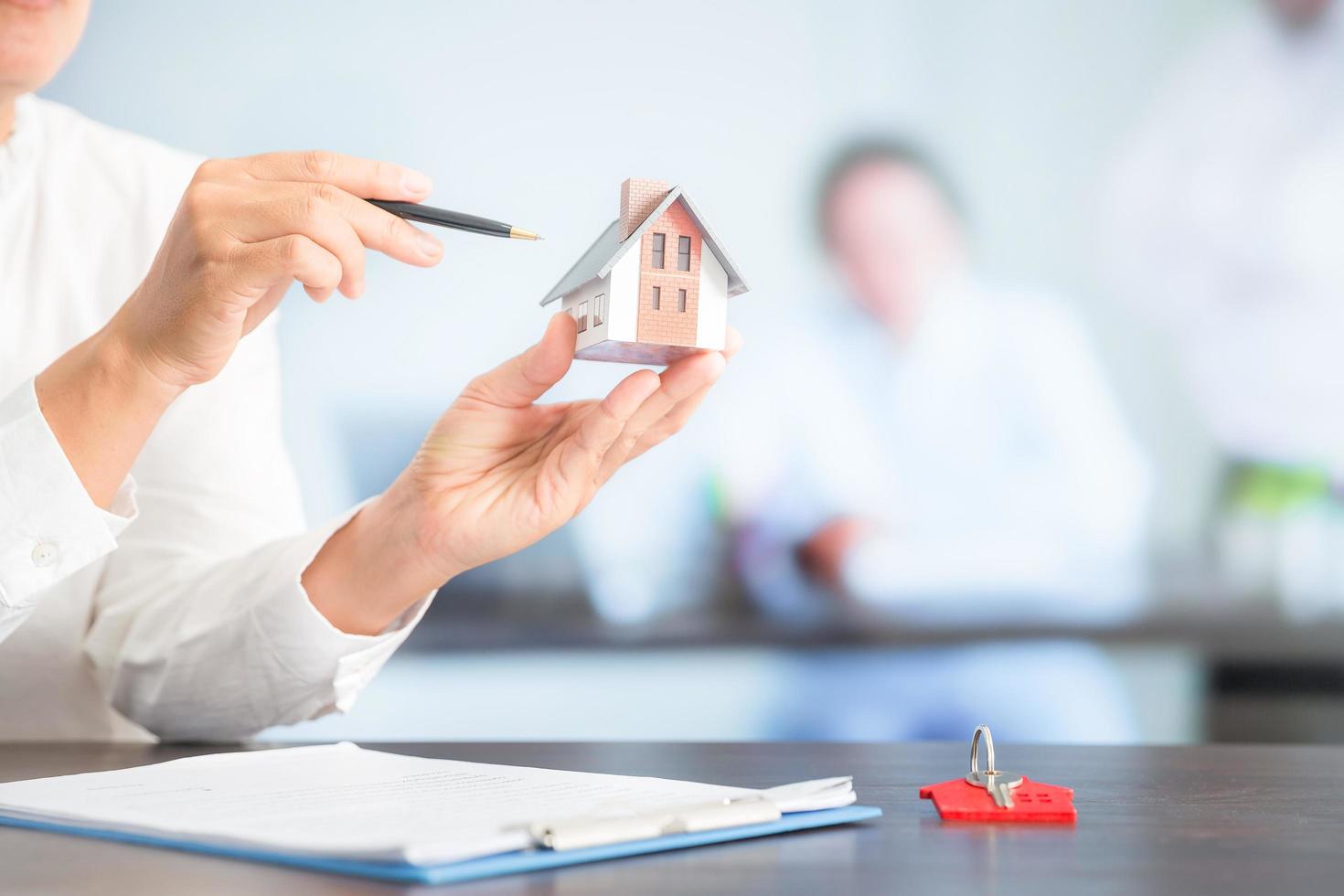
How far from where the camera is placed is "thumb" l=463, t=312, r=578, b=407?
924 millimetres

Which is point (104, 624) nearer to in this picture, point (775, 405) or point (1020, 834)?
point (1020, 834)

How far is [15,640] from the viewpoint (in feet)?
4.25

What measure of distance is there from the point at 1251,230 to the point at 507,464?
2.11 metres

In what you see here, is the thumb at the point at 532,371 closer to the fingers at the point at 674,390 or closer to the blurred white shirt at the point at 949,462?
the fingers at the point at 674,390

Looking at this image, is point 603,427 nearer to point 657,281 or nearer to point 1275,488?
point 657,281

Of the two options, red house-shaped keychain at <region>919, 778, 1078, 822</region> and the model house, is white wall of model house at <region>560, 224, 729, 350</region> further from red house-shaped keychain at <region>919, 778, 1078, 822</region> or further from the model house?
red house-shaped keychain at <region>919, 778, 1078, 822</region>

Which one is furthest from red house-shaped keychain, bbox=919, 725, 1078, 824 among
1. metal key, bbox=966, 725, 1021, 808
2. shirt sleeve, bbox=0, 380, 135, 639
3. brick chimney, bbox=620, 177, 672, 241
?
shirt sleeve, bbox=0, 380, 135, 639

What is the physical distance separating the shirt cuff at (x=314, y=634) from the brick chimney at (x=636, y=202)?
14.1 inches

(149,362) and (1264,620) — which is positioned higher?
(149,362)

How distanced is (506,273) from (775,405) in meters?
0.61

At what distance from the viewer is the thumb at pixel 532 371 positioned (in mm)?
924

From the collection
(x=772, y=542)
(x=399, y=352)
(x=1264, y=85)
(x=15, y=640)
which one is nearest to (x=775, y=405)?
(x=772, y=542)

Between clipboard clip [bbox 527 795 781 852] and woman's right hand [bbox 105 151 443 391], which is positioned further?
woman's right hand [bbox 105 151 443 391]

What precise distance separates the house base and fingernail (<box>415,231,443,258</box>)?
0.14 meters
